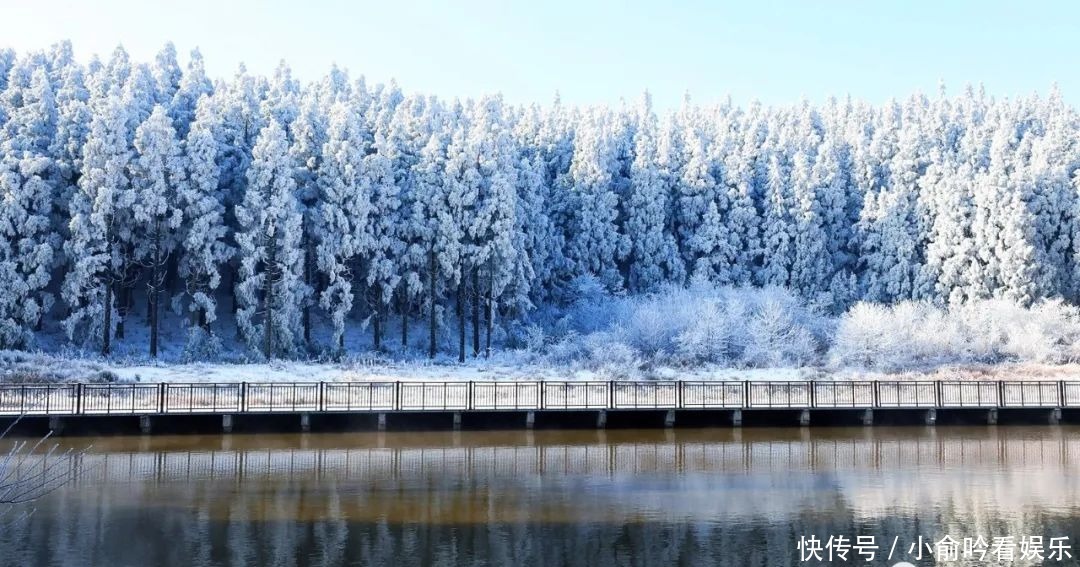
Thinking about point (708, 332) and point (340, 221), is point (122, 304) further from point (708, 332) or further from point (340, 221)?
point (708, 332)

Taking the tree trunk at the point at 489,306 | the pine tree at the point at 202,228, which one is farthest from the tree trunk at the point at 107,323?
the tree trunk at the point at 489,306

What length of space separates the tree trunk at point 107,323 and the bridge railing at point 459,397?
14.4 metres

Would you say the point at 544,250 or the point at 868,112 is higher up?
the point at 868,112

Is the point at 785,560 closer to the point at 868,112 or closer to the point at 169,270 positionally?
the point at 169,270

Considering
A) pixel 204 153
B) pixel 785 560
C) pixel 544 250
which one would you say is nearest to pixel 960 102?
pixel 544 250

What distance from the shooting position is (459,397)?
99.1ft

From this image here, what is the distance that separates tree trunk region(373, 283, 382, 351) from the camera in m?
51.6

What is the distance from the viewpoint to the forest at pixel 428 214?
45.5m

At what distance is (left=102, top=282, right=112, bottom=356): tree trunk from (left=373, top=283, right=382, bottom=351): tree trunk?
Result: 1489cm

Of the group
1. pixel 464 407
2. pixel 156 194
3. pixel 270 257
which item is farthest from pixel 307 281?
pixel 464 407

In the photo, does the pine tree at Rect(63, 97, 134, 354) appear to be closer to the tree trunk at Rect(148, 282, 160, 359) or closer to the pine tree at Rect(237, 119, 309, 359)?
the tree trunk at Rect(148, 282, 160, 359)

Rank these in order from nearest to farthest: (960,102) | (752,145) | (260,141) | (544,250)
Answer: (260,141), (544,250), (752,145), (960,102)

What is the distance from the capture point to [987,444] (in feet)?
76.4

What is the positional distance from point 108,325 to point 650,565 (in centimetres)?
4029
